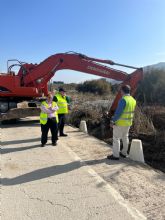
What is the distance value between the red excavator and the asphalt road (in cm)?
531

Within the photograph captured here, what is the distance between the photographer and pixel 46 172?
20.4 ft

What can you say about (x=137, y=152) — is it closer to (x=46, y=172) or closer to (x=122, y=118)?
(x=122, y=118)

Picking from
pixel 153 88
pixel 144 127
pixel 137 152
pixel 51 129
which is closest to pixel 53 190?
pixel 137 152

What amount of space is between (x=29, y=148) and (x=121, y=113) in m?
3.17

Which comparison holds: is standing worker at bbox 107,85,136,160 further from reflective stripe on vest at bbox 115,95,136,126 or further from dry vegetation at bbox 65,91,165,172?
dry vegetation at bbox 65,91,165,172

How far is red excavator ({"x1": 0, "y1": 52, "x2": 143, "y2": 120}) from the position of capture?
12414 millimetres

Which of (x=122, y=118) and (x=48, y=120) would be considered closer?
(x=122, y=118)

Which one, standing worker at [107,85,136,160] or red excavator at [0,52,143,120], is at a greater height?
red excavator at [0,52,143,120]

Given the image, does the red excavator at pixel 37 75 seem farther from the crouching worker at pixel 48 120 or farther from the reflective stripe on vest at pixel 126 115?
the reflective stripe on vest at pixel 126 115

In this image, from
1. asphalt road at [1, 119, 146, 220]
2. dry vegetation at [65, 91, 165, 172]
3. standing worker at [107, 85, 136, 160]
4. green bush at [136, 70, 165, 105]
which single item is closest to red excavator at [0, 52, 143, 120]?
dry vegetation at [65, 91, 165, 172]

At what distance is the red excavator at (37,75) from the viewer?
489 inches

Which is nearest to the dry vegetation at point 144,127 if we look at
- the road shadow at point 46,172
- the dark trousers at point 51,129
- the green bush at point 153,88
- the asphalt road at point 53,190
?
the road shadow at point 46,172

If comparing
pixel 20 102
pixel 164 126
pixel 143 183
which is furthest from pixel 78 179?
pixel 20 102

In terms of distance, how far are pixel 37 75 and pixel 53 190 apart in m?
9.23
